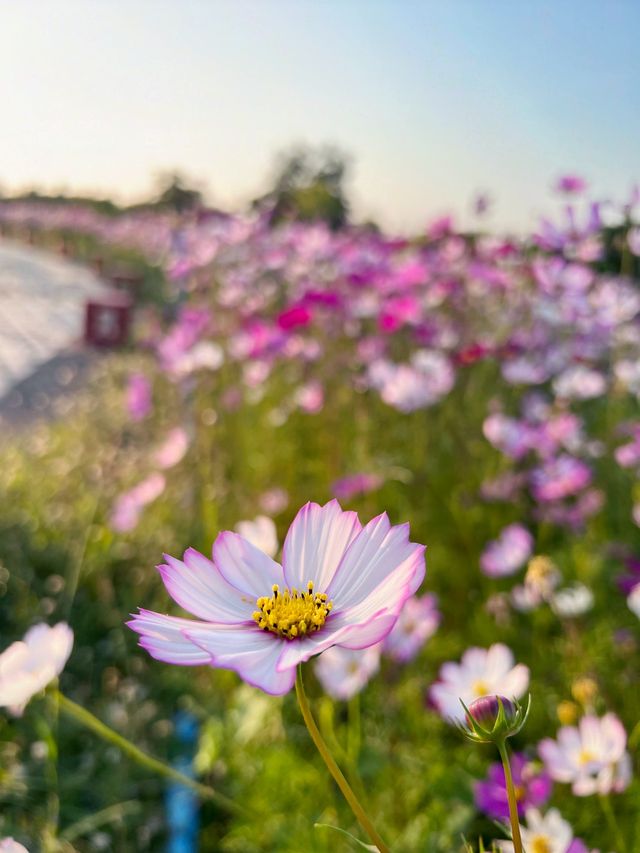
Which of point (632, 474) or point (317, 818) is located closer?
point (317, 818)

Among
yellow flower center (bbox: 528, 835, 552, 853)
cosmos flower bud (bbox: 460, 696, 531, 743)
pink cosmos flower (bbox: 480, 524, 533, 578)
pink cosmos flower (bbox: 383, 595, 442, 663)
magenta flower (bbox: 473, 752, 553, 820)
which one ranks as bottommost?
pink cosmos flower (bbox: 480, 524, 533, 578)

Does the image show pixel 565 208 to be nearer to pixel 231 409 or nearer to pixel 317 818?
pixel 231 409

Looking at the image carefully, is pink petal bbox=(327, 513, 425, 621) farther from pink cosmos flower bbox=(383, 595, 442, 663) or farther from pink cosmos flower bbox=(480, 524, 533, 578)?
pink cosmos flower bbox=(480, 524, 533, 578)

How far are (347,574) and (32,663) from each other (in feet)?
0.98

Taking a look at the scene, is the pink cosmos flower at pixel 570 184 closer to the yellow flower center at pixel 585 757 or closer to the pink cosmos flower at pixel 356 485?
the pink cosmos flower at pixel 356 485

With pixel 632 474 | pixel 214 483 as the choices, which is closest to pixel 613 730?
pixel 214 483

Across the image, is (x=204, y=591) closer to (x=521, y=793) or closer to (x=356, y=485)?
(x=521, y=793)

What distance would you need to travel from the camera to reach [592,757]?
2.46 feet

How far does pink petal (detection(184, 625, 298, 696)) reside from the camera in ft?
1.06

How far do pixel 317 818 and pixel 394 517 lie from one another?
76cm

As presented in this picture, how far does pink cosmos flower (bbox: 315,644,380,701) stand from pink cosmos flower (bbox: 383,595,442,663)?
3.9 inches

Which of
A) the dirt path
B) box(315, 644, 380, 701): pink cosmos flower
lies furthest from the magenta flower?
the dirt path

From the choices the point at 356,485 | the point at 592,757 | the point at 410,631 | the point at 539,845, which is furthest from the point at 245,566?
the point at 356,485

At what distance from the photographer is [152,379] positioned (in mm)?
3582
